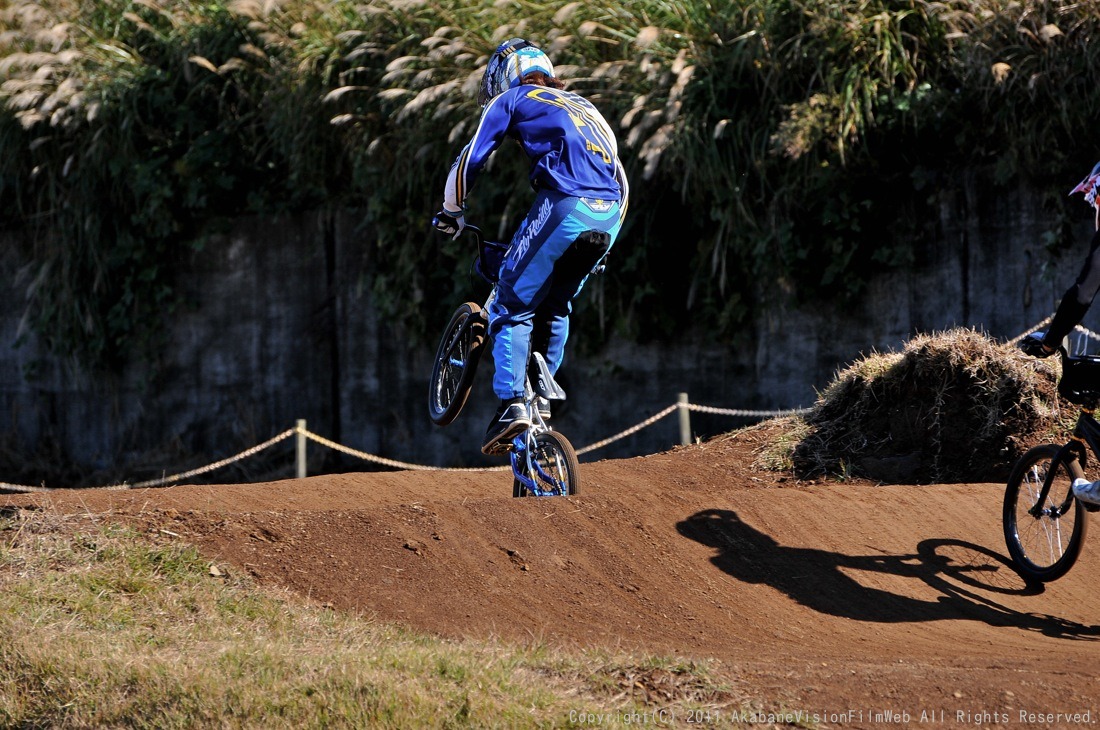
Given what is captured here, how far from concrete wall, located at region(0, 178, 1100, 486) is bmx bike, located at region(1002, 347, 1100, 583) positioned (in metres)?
4.21

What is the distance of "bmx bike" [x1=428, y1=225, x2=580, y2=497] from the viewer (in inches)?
249

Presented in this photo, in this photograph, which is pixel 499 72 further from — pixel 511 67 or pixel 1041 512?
pixel 1041 512

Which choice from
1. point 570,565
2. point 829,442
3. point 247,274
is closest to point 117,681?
point 570,565

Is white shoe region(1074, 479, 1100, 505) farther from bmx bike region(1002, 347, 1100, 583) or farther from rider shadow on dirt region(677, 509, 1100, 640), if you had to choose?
rider shadow on dirt region(677, 509, 1100, 640)

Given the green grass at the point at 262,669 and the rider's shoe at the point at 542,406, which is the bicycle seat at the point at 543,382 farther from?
the green grass at the point at 262,669

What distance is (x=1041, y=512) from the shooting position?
5930mm

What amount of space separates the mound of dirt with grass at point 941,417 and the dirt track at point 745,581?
85 centimetres

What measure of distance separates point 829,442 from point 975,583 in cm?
208

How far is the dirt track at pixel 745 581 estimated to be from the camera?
13.8 feet

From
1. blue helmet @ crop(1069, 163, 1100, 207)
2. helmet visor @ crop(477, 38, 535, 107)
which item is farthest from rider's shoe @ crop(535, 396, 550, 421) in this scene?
blue helmet @ crop(1069, 163, 1100, 207)

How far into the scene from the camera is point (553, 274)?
21.1 ft

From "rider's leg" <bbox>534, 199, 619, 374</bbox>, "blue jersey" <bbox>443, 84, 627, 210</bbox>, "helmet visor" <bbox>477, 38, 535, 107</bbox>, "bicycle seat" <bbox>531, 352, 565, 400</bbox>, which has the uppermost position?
"helmet visor" <bbox>477, 38, 535, 107</bbox>

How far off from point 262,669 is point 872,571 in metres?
3.03

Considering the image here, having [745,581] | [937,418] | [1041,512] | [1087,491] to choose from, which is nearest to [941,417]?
[937,418]
